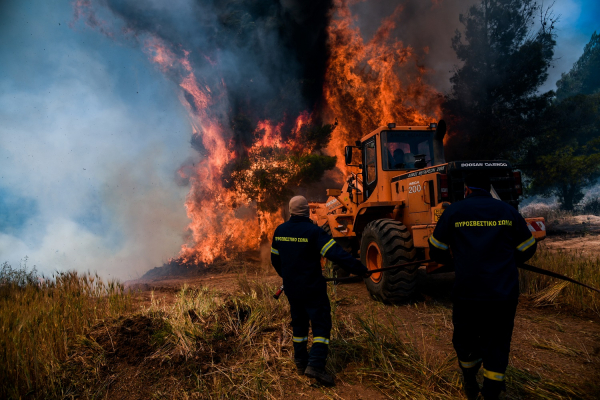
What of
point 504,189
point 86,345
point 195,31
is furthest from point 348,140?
point 86,345

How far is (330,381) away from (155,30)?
23381 millimetres

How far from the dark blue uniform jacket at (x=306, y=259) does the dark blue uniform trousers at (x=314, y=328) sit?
0.29ft

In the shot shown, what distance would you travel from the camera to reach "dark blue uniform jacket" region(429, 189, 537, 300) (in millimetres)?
2641

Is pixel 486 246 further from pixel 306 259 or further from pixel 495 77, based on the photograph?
pixel 495 77

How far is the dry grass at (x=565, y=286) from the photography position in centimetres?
507

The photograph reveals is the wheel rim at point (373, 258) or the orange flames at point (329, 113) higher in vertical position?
the orange flames at point (329, 113)

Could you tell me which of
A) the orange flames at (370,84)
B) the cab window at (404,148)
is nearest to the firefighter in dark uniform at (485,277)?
the cab window at (404,148)

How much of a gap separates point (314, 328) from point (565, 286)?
4.50 m

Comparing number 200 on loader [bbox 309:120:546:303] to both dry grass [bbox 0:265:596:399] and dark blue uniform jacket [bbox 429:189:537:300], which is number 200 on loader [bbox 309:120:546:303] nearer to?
dry grass [bbox 0:265:596:399]

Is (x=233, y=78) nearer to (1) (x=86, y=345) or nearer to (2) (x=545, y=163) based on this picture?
(2) (x=545, y=163)

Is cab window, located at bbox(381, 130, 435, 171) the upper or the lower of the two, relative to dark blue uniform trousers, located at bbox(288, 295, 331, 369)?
upper

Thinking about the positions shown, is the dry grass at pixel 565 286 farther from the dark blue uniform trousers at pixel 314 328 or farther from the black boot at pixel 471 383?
the dark blue uniform trousers at pixel 314 328

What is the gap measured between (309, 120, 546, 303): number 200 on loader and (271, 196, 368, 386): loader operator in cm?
232

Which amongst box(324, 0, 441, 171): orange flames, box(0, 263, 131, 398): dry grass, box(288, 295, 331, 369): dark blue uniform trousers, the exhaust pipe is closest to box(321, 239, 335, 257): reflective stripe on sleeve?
box(288, 295, 331, 369): dark blue uniform trousers
